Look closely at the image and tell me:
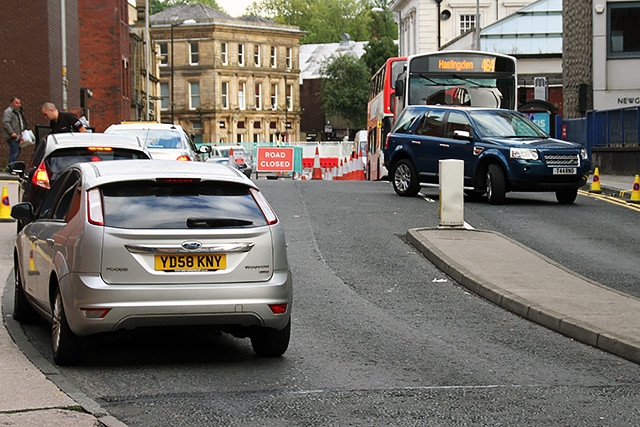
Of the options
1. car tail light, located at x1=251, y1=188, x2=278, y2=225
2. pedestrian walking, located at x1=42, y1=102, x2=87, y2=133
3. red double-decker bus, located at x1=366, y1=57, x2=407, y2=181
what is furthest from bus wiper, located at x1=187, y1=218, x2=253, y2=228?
red double-decker bus, located at x1=366, y1=57, x2=407, y2=181

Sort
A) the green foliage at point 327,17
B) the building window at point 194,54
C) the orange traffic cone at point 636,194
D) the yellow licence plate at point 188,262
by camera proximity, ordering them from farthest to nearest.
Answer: the green foliage at point 327,17 → the building window at point 194,54 → the orange traffic cone at point 636,194 → the yellow licence plate at point 188,262

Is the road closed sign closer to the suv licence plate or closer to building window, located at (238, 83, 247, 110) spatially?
the suv licence plate

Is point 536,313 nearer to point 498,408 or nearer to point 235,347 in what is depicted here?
point 235,347

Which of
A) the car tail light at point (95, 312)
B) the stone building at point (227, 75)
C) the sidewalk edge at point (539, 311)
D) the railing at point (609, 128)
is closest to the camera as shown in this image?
the car tail light at point (95, 312)

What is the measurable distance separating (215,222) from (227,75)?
345 ft

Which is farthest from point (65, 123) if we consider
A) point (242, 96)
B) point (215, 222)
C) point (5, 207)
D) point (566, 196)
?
point (242, 96)

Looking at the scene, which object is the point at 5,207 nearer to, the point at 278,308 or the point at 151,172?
the point at 151,172

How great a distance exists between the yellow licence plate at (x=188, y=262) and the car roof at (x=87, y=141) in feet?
23.4

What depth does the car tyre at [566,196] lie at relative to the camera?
77.1 feet

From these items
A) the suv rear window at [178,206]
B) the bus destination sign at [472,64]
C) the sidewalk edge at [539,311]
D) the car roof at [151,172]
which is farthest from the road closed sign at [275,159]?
the suv rear window at [178,206]

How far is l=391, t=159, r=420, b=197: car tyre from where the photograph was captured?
80.0 ft

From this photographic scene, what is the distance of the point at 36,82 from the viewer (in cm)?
3897

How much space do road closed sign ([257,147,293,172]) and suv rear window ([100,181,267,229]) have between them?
46.6 metres

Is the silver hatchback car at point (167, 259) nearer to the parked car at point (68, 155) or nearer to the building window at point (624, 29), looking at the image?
the parked car at point (68, 155)
